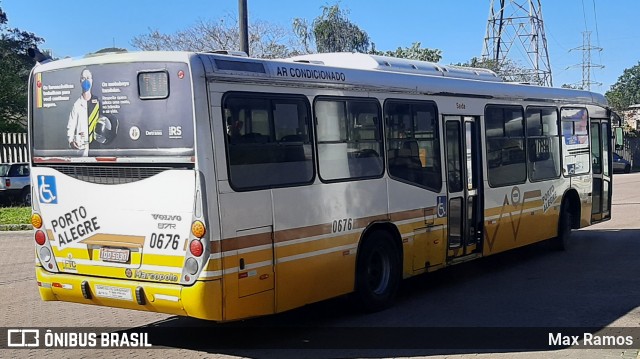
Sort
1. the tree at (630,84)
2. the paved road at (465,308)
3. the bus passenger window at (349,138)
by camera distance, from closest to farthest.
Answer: the paved road at (465,308)
the bus passenger window at (349,138)
the tree at (630,84)

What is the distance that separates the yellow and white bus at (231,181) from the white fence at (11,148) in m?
21.8

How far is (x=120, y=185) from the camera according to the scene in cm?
734

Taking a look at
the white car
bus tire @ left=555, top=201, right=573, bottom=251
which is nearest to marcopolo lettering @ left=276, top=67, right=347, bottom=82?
bus tire @ left=555, top=201, right=573, bottom=251

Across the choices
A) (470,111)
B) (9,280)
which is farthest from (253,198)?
(9,280)

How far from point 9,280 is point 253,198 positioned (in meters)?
6.86

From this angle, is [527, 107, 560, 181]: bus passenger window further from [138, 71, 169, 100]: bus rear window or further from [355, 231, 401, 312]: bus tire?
[138, 71, 169, 100]: bus rear window

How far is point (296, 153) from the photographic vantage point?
7957 mm

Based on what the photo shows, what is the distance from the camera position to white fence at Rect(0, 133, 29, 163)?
28.6 meters

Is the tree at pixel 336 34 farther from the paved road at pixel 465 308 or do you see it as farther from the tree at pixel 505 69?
the paved road at pixel 465 308

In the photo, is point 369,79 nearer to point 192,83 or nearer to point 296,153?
point 296,153

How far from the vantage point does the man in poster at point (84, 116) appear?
752 centimetres

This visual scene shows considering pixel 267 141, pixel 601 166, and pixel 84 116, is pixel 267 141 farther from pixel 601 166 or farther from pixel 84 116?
pixel 601 166

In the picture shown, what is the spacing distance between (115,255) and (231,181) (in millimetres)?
1393

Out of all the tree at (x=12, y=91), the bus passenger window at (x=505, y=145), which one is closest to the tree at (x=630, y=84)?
the tree at (x=12, y=91)
